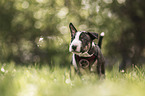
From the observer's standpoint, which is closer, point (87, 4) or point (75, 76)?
point (75, 76)

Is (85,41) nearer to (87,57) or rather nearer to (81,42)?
(81,42)

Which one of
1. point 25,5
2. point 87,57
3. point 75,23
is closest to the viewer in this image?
point 87,57

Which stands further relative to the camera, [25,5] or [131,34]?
[131,34]

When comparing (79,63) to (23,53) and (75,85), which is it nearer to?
(75,85)

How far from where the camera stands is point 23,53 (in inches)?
403

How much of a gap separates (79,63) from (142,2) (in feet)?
16.2

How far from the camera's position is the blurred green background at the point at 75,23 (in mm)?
7285

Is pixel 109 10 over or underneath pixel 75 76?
over

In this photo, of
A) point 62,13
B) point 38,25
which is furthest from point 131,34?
point 38,25

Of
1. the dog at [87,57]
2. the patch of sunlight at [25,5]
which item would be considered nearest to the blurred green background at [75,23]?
the patch of sunlight at [25,5]

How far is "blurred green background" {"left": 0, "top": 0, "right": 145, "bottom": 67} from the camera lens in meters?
7.29

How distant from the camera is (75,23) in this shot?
772cm

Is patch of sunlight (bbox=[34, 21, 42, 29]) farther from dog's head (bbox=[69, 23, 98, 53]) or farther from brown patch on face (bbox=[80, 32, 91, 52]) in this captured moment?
brown patch on face (bbox=[80, 32, 91, 52])

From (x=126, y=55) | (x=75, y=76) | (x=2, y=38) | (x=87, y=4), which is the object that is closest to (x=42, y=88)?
(x=75, y=76)
